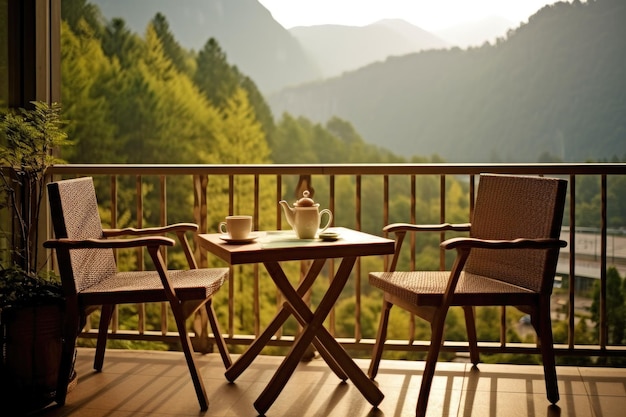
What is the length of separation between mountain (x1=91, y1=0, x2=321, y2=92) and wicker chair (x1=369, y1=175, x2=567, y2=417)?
16.5m

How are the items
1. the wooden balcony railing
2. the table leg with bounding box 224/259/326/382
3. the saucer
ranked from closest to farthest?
the saucer, the table leg with bounding box 224/259/326/382, the wooden balcony railing

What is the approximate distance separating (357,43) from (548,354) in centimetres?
1743

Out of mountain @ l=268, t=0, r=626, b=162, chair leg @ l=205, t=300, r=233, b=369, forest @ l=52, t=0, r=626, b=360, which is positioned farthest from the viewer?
forest @ l=52, t=0, r=626, b=360

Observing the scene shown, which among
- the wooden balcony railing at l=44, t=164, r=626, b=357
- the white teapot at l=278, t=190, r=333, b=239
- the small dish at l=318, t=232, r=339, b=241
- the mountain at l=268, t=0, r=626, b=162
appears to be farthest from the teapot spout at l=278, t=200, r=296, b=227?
the mountain at l=268, t=0, r=626, b=162

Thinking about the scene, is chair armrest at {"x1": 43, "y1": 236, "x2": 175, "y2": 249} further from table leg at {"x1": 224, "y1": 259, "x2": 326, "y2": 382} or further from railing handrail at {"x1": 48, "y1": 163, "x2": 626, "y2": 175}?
railing handrail at {"x1": 48, "y1": 163, "x2": 626, "y2": 175}

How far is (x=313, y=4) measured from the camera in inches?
757

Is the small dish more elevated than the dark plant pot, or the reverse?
the small dish

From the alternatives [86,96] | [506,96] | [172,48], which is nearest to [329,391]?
[506,96]

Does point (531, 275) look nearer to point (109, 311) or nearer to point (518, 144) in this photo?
point (109, 311)

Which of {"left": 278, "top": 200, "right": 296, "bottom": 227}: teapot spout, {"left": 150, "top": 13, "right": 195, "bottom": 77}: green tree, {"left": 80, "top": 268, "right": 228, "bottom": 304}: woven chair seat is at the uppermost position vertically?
{"left": 150, "top": 13, "right": 195, "bottom": 77}: green tree

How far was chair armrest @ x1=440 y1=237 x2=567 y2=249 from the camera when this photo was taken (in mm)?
2844

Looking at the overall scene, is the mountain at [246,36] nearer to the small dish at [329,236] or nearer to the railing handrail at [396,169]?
the railing handrail at [396,169]

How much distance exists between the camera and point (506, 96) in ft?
59.0

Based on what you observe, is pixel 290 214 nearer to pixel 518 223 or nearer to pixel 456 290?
pixel 456 290
